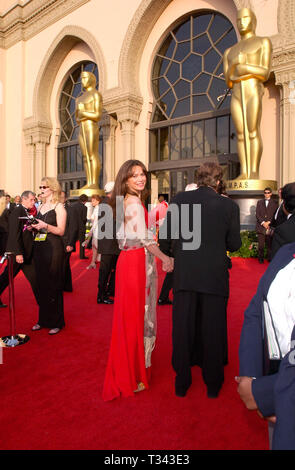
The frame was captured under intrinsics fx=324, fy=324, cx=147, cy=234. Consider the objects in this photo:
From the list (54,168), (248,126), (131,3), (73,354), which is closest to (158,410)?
(73,354)

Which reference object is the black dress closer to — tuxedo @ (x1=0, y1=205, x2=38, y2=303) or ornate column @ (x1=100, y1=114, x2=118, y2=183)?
tuxedo @ (x1=0, y1=205, x2=38, y2=303)

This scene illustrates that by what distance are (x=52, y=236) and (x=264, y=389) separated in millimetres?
3353

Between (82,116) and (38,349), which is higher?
(82,116)

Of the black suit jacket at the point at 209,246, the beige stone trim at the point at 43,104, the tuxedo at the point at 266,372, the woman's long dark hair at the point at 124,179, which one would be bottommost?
the tuxedo at the point at 266,372

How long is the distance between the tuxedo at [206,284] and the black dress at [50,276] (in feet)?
6.24

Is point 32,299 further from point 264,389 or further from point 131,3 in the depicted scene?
point 131,3

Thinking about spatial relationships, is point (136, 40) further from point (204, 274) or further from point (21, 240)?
point (204, 274)

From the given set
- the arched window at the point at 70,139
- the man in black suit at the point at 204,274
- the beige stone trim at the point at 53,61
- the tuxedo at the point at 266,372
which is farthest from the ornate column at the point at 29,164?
the tuxedo at the point at 266,372

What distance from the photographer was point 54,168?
1900cm

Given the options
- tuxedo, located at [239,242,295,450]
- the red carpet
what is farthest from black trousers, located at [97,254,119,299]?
tuxedo, located at [239,242,295,450]

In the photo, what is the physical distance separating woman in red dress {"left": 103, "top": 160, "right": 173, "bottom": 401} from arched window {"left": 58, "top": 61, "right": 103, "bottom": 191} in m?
15.3

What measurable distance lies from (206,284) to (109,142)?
534 inches

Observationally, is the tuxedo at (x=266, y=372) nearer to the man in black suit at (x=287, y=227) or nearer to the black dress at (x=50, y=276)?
the man in black suit at (x=287, y=227)

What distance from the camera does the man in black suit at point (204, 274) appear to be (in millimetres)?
2500
